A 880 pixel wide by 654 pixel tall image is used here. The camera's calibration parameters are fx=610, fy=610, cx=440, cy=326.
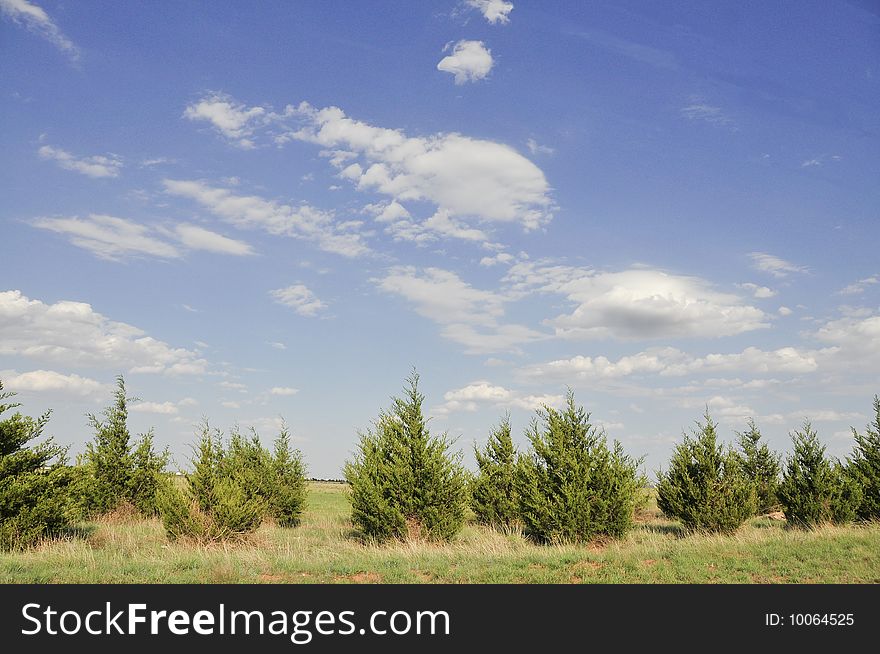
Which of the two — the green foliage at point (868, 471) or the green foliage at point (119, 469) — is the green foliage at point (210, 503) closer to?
the green foliage at point (119, 469)

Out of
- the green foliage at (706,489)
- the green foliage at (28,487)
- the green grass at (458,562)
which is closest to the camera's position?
the green grass at (458,562)

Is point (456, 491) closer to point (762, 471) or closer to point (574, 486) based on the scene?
point (574, 486)

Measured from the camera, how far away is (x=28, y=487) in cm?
1625

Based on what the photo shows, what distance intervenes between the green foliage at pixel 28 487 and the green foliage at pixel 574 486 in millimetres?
13391

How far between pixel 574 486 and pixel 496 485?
290 inches

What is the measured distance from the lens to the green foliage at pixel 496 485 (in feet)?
79.4

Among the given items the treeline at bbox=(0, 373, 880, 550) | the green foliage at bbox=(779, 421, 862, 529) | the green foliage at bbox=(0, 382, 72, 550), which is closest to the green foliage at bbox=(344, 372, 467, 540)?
the treeline at bbox=(0, 373, 880, 550)

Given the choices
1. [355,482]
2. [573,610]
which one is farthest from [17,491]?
[573,610]

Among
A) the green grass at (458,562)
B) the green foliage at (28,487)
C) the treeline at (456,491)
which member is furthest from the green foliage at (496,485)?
the green foliage at (28,487)

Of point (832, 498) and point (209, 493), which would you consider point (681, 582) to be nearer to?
point (209, 493)

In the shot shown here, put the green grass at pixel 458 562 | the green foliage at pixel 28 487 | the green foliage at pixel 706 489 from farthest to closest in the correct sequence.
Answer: the green foliage at pixel 706 489, the green foliage at pixel 28 487, the green grass at pixel 458 562

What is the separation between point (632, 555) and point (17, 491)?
15.9 m

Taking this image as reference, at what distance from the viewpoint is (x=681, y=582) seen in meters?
12.8

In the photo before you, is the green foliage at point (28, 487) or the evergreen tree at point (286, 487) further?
the evergreen tree at point (286, 487)
